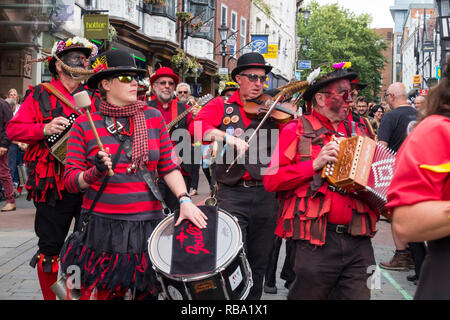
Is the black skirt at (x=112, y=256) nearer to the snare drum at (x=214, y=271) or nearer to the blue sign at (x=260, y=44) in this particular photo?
the snare drum at (x=214, y=271)

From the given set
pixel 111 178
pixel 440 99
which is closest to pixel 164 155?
pixel 111 178

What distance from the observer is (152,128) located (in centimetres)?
376

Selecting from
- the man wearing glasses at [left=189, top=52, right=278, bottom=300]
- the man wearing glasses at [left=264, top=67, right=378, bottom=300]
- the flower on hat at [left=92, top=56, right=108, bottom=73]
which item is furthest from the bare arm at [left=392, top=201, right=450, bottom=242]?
the man wearing glasses at [left=189, top=52, right=278, bottom=300]

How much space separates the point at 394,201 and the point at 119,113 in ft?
6.83

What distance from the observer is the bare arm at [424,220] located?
2.01 meters

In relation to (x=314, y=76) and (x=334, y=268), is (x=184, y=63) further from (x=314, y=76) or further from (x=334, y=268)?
(x=334, y=268)

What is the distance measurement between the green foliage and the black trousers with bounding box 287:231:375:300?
2061 inches

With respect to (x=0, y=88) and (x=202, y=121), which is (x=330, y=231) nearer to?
(x=202, y=121)

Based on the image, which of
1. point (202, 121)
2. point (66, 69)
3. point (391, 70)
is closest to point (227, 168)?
point (202, 121)

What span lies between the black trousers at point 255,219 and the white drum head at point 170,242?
1094 millimetres

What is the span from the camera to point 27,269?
20.3ft

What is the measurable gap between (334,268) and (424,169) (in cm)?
172

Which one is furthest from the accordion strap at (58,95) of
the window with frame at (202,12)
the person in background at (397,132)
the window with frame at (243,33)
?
the window with frame at (243,33)
